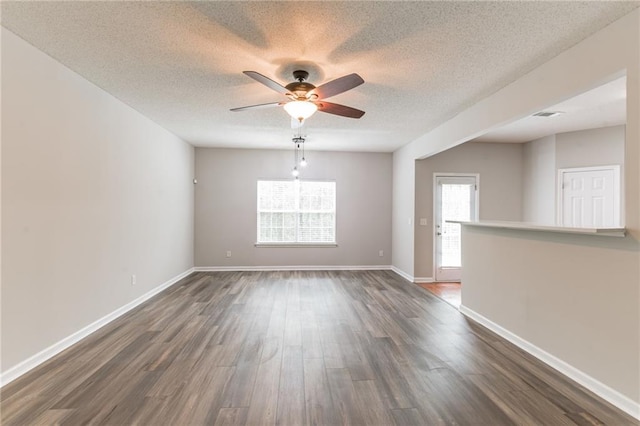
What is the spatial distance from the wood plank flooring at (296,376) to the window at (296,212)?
2.82 meters

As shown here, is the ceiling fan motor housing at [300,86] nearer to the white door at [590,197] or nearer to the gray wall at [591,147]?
the white door at [590,197]

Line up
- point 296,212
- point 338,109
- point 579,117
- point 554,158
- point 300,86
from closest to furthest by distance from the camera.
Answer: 1. point 300,86
2. point 338,109
3. point 579,117
4. point 554,158
5. point 296,212

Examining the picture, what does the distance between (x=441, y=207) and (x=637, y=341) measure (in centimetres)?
390

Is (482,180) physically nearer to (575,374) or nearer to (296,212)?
(296,212)

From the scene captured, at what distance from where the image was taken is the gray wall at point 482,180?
5.66 m

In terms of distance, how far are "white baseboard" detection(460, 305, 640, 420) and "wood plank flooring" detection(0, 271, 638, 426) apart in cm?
7

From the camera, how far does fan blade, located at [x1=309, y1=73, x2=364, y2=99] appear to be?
91.3 inches

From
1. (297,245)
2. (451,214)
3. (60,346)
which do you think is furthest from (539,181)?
(60,346)

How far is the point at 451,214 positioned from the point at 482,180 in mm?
888

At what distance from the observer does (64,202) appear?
281cm

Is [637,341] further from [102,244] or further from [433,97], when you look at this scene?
[102,244]

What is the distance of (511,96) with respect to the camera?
3.05m

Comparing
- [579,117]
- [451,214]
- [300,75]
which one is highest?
[579,117]

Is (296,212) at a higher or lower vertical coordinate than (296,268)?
higher
